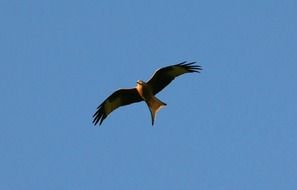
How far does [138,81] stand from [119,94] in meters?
1.08

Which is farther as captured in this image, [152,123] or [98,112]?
[98,112]

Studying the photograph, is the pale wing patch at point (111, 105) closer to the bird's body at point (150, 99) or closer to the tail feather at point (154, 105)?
the bird's body at point (150, 99)

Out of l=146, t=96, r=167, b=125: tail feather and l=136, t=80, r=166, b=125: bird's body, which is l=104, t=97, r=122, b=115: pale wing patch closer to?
l=136, t=80, r=166, b=125: bird's body

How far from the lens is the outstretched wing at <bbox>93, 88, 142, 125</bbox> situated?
90.4 feet

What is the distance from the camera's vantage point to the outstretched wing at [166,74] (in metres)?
26.8

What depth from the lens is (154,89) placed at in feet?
88.3

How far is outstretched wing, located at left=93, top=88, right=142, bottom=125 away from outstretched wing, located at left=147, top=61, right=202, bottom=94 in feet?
2.53

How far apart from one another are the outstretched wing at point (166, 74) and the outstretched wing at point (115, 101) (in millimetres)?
771

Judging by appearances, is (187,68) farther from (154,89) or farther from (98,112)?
(98,112)

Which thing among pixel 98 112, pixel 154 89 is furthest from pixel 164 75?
pixel 98 112

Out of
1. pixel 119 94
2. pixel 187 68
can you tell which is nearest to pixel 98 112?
pixel 119 94

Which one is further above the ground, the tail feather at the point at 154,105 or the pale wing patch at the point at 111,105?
the pale wing patch at the point at 111,105

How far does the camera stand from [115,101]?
91.8 ft

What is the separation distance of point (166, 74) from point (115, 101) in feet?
6.24
